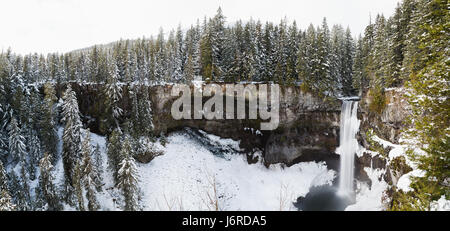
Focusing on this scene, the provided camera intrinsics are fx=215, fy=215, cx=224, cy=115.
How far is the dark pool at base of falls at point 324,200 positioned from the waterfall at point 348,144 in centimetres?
119

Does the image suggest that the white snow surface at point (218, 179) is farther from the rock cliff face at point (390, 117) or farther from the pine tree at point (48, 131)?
the pine tree at point (48, 131)

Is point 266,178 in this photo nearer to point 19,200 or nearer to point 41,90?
point 19,200

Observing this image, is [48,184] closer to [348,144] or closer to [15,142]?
[15,142]

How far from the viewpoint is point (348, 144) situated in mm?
30422

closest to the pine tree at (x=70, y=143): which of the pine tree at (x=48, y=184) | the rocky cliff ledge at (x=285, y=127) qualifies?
the pine tree at (x=48, y=184)

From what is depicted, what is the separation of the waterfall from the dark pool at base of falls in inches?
46.9

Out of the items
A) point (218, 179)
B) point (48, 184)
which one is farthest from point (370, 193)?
point (48, 184)

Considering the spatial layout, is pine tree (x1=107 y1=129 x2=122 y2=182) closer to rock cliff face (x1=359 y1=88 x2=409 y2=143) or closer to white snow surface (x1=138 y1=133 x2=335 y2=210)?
white snow surface (x1=138 y1=133 x2=335 y2=210)

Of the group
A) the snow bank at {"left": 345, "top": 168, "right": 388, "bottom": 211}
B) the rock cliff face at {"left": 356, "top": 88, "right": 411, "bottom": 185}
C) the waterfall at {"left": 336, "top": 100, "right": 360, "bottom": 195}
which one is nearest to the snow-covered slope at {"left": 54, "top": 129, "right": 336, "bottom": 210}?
the waterfall at {"left": 336, "top": 100, "right": 360, "bottom": 195}

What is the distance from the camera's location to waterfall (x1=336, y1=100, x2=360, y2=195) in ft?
97.8

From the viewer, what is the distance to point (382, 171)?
81.5 feet

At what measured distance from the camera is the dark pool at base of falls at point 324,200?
27.2 metres
